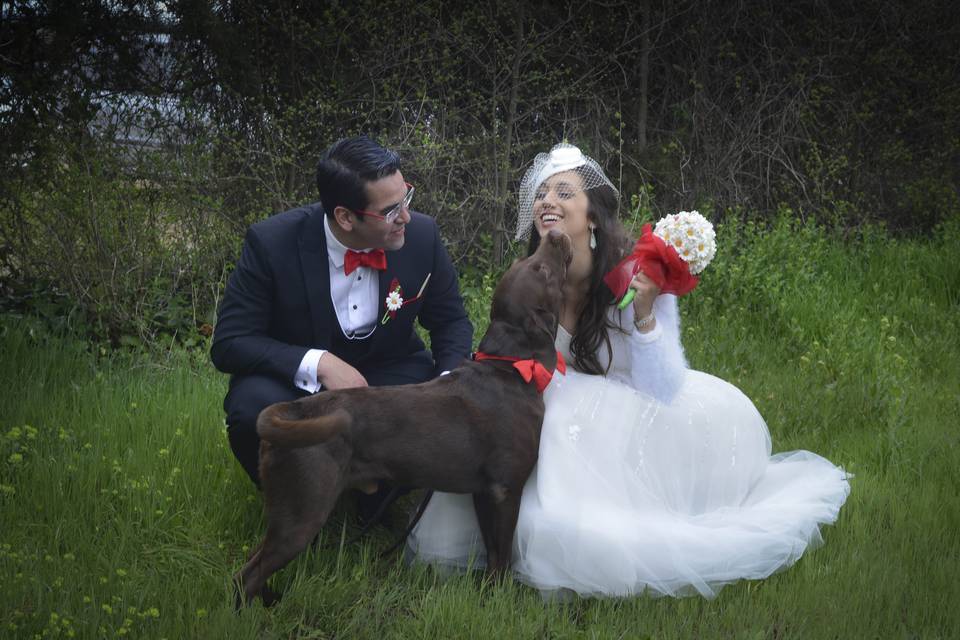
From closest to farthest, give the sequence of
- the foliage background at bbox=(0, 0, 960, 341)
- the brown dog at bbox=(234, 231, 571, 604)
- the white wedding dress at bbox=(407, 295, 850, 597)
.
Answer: the brown dog at bbox=(234, 231, 571, 604) < the white wedding dress at bbox=(407, 295, 850, 597) < the foliage background at bbox=(0, 0, 960, 341)

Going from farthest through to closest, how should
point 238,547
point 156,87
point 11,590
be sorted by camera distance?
point 156,87 → point 238,547 → point 11,590

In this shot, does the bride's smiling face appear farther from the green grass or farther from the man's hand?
the green grass

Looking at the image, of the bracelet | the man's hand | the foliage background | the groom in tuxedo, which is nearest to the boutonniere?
the groom in tuxedo

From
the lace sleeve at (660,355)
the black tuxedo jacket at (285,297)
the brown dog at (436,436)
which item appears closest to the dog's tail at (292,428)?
the brown dog at (436,436)

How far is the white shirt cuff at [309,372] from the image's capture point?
360cm

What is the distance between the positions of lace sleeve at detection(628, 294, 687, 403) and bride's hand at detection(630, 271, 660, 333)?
8 centimetres

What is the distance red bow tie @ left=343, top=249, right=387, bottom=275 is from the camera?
147 inches

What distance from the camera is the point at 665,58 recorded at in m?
8.48

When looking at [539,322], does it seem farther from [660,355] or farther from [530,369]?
[660,355]

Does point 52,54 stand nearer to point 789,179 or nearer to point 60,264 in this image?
point 60,264

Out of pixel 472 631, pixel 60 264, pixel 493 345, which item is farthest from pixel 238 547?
pixel 60 264

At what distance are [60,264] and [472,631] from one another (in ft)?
13.9

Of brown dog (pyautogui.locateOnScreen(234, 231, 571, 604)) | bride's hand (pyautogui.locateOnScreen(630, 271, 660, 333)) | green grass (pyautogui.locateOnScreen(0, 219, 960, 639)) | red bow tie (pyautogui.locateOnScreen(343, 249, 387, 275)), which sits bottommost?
green grass (pyautogui.locateOnScreen(0, 219, 960, 639))

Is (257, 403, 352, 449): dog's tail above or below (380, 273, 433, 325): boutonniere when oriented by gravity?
below
